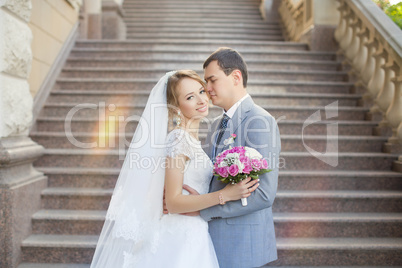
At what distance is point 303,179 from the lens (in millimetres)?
3965

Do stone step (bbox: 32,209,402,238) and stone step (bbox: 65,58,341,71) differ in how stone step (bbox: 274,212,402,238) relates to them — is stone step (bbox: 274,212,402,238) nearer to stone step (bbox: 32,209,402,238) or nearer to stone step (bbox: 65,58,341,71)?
stone step (bbox: 32,209,402,238)

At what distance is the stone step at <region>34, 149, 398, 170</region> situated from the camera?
411 cm

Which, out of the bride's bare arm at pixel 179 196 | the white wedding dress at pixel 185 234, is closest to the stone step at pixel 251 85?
the white wedding dress at pixel 185 234

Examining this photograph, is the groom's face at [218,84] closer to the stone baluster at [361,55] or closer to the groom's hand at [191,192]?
the groom's hand at [191,192]

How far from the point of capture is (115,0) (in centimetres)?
822

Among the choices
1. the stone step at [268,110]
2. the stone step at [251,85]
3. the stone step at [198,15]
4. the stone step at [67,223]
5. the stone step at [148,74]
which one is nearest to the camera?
the stone step at [67,223]

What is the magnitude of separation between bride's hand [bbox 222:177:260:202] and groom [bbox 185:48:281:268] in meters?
0.04

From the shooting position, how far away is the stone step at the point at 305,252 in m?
3.27

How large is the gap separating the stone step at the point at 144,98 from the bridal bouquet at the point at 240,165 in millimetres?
3429

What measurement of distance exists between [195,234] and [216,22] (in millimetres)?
7457

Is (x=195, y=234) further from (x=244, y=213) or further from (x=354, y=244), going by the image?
(x=354, y=244)

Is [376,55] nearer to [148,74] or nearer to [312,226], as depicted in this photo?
[312,226]

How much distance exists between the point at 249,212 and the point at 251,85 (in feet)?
12.4

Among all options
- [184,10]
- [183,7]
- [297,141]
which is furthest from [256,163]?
[183,7]
